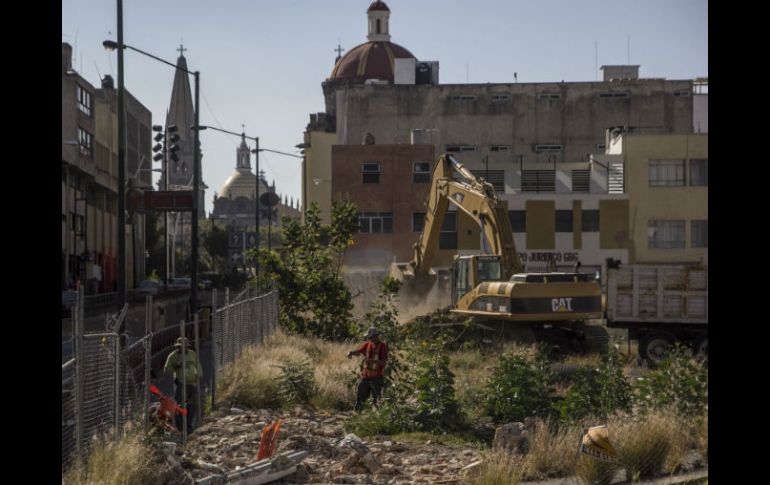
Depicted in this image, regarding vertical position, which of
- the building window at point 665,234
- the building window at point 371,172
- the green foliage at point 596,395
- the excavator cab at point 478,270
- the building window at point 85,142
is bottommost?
the green foliage at point 596,395

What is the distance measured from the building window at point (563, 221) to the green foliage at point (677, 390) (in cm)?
4112

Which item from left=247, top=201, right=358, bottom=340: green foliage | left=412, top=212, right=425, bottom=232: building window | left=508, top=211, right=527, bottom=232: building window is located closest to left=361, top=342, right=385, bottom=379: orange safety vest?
left=247, top=201, right=358, bottom=340: green foliage

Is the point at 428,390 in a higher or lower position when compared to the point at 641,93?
lower

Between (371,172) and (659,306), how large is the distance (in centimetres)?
3367

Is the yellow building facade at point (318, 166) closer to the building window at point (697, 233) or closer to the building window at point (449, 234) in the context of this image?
the building window at point (449, 234)

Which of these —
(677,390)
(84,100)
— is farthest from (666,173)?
(677,390)

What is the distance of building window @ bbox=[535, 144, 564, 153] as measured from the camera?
2721 inches

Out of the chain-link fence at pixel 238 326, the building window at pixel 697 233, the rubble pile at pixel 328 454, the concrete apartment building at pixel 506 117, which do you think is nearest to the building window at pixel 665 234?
the building window at pixel 697 233

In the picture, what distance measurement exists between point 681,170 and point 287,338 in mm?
Answer: 32928

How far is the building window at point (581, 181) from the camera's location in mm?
58000

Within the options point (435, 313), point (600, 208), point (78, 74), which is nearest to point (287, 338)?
point (435, 313)
